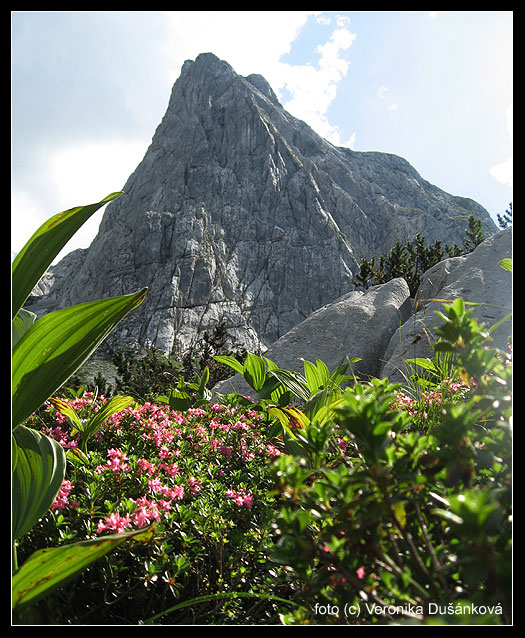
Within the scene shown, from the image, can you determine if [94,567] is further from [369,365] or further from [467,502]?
[369,365]

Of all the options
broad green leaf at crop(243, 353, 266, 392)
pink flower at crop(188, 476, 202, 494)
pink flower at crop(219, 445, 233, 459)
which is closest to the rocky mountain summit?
broad green leaf at crop(243, 353, 266, 392)

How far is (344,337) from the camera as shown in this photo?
6305 mm

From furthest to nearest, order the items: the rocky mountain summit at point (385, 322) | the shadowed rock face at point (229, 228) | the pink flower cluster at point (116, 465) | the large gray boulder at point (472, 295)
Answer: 1. the shadowed rock face at point (229, 228)
2. the rocky mountain summit at point (385, 322)
3. the large gray boulder at point (472, 295)
4. the pink flower cluster at point (116, 465)

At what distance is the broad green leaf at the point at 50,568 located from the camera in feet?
3.08

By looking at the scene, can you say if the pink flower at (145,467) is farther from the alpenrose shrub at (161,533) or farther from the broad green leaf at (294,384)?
the broad green leaf at (294,384)

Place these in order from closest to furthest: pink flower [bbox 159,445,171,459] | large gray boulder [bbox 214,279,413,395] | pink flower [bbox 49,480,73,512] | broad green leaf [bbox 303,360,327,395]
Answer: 1. pink flower [bbox 49,480,73,512]
2. pink flower [bbox 159,445,171,459]
3. broad green leaf [bbox 303,360,327,395]
4. large gray boulder [bbox 214,279,413,395]

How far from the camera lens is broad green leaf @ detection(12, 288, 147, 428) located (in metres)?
1.19

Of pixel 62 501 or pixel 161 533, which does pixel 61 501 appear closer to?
pixel 62 501

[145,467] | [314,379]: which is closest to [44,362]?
[145,467]

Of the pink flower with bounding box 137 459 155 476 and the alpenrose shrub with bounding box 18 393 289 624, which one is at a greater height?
the pink flower with bounding box 137 459 155 476

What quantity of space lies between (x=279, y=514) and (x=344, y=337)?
5682 mm

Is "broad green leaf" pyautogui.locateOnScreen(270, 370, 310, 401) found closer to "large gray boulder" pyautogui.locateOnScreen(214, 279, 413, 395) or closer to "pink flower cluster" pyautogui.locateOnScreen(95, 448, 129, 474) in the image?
"pink flower cluster" pyautogui.locateOnScreen(95, 448, 129, 474)

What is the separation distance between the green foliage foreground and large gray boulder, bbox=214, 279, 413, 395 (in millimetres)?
3485

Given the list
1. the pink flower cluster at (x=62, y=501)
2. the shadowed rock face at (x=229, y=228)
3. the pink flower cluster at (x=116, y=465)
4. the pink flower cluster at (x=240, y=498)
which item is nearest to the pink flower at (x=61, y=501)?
the pink flower cluster at (x=62, y=501)
